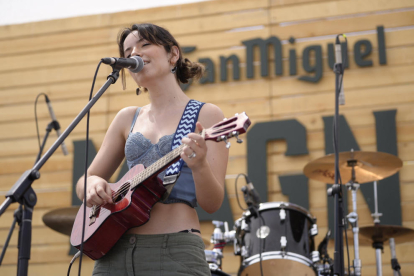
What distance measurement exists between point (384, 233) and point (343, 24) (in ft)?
7.77

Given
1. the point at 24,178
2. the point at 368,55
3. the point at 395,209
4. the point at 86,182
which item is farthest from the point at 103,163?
the point at 368,55

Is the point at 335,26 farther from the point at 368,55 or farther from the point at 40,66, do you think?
the point at 40,66

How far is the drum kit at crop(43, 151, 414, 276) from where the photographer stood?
13.1 feet

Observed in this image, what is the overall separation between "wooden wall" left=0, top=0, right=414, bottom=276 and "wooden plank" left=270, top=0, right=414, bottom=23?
0.01 meters

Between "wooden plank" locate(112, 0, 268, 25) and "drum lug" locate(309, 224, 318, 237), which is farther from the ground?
"wooden plank" locate(112, 0, 268, 25)

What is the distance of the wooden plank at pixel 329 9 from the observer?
584cm

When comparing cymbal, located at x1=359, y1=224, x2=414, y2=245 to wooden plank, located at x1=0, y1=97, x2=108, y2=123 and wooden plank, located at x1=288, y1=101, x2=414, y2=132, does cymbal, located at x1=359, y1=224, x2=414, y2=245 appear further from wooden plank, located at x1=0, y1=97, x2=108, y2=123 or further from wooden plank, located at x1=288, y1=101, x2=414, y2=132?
wooden plank, located at x1=0, y1=97, x2=108, y2=123

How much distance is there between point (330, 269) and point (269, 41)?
2.80 meters

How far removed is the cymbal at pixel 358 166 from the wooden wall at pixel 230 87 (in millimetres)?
839

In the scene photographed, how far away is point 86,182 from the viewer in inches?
86.9

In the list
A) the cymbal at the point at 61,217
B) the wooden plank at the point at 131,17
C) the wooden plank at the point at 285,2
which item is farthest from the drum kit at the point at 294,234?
the wooden plank at the point at 131,17

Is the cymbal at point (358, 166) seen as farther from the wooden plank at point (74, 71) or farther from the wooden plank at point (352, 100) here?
the wooden plank at point (74, 71)

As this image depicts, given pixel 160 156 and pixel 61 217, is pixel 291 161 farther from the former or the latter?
pixel 160 156

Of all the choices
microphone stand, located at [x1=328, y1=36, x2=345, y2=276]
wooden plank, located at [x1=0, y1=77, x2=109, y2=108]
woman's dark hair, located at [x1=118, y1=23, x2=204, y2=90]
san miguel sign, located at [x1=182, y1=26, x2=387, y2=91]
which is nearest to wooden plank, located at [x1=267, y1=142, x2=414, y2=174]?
san miguel sign, located at [x1=182, y1=26, x2=387, y2=91]
